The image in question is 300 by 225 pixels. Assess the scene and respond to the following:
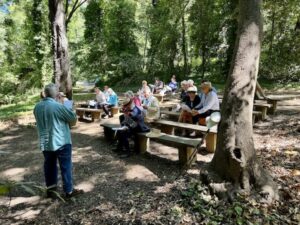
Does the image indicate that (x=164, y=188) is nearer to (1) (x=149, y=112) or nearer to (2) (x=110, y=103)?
(1) (x=149, y=112)

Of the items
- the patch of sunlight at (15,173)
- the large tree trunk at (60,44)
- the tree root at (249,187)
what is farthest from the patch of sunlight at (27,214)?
the large tree trunk at (60,44)

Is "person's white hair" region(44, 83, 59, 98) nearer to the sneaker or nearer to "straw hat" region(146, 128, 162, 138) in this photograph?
the sneaker

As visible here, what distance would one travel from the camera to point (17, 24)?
31.9 meters

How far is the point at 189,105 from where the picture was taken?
8.05m

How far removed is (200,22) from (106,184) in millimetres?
17747

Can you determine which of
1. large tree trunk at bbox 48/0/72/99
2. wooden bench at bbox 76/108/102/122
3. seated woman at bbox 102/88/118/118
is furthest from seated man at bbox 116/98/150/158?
large tree trunk at bbox 48/0/72/99

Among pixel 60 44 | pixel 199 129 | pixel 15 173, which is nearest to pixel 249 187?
pixel 199 129

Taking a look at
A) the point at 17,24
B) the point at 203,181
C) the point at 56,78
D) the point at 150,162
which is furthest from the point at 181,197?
the point at 17,24

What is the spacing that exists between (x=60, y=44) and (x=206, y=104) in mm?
6052

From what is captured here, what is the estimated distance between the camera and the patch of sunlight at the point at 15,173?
20.6 ft

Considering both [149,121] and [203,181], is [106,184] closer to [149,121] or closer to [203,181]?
[203,181]

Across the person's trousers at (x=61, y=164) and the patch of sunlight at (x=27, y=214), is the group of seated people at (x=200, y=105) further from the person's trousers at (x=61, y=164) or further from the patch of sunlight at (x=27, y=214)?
the patch of sunlight at (x=27, y=214)

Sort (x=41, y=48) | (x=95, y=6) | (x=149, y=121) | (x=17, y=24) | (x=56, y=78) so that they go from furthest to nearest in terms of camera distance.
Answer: (x=17, y=24)
(x=95, y=6)
(x=41, y=48)
(x=56, y=78)
(x=149, y=121)

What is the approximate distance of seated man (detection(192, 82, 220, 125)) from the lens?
7.43 m
